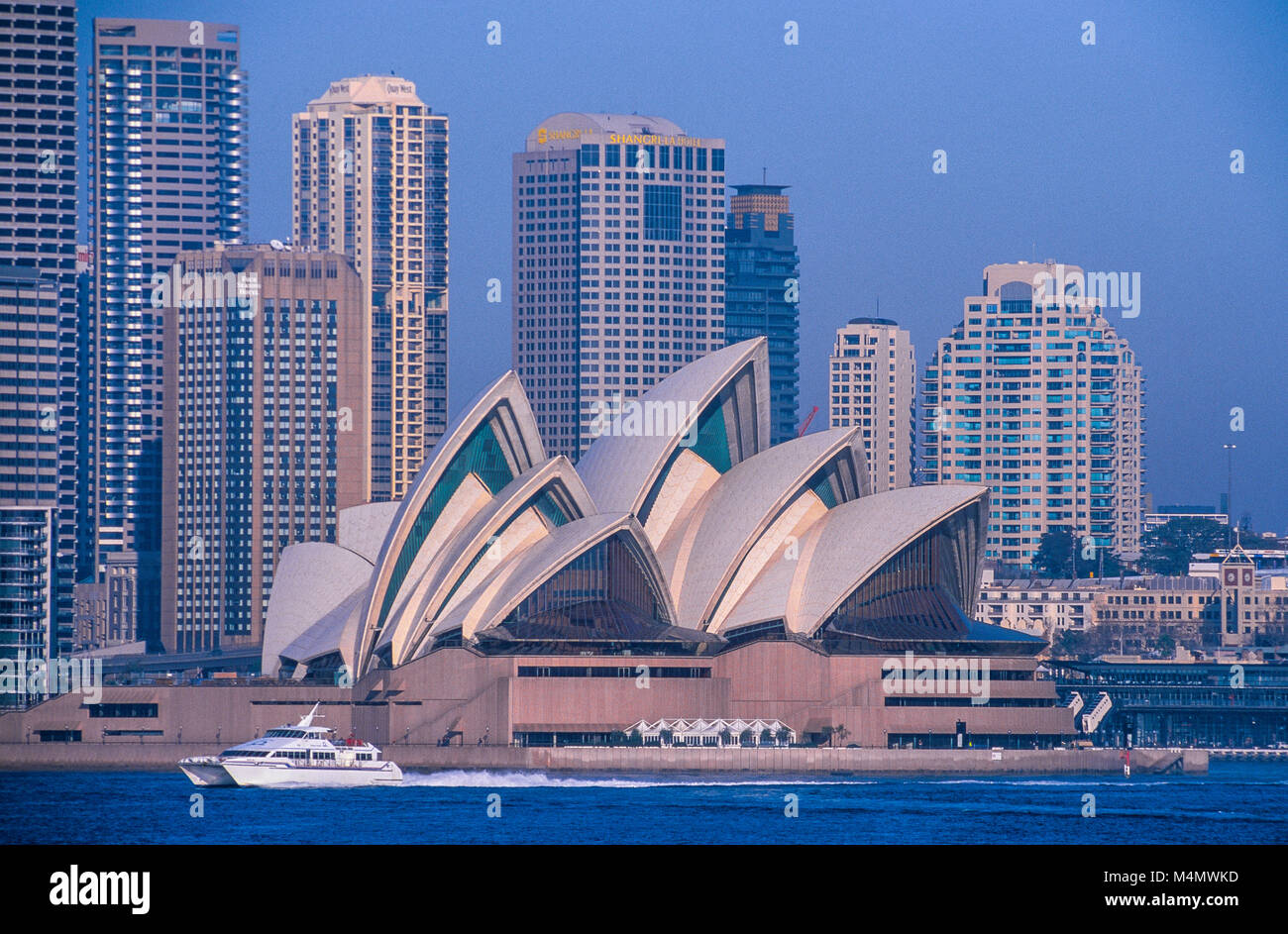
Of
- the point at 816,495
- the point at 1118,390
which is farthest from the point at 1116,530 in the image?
the point at 816,495

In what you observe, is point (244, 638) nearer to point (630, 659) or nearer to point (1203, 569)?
point (1203, 569)

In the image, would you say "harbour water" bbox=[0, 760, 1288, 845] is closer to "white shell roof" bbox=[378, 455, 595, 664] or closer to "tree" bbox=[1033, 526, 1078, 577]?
"white shell roof" bbox=[378, 455, 595, 664]

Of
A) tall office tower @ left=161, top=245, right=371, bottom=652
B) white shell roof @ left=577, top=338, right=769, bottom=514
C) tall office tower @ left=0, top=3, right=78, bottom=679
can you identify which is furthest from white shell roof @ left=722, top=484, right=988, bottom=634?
tall office tower @ left=161, top=245, right=371, bottom=652

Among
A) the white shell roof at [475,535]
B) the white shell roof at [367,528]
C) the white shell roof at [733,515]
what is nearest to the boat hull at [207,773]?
the white shell roof at [475,535]

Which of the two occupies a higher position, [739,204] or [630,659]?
[739,204]

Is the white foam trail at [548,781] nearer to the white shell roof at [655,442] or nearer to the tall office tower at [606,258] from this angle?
the white shell roof at [655,442]
